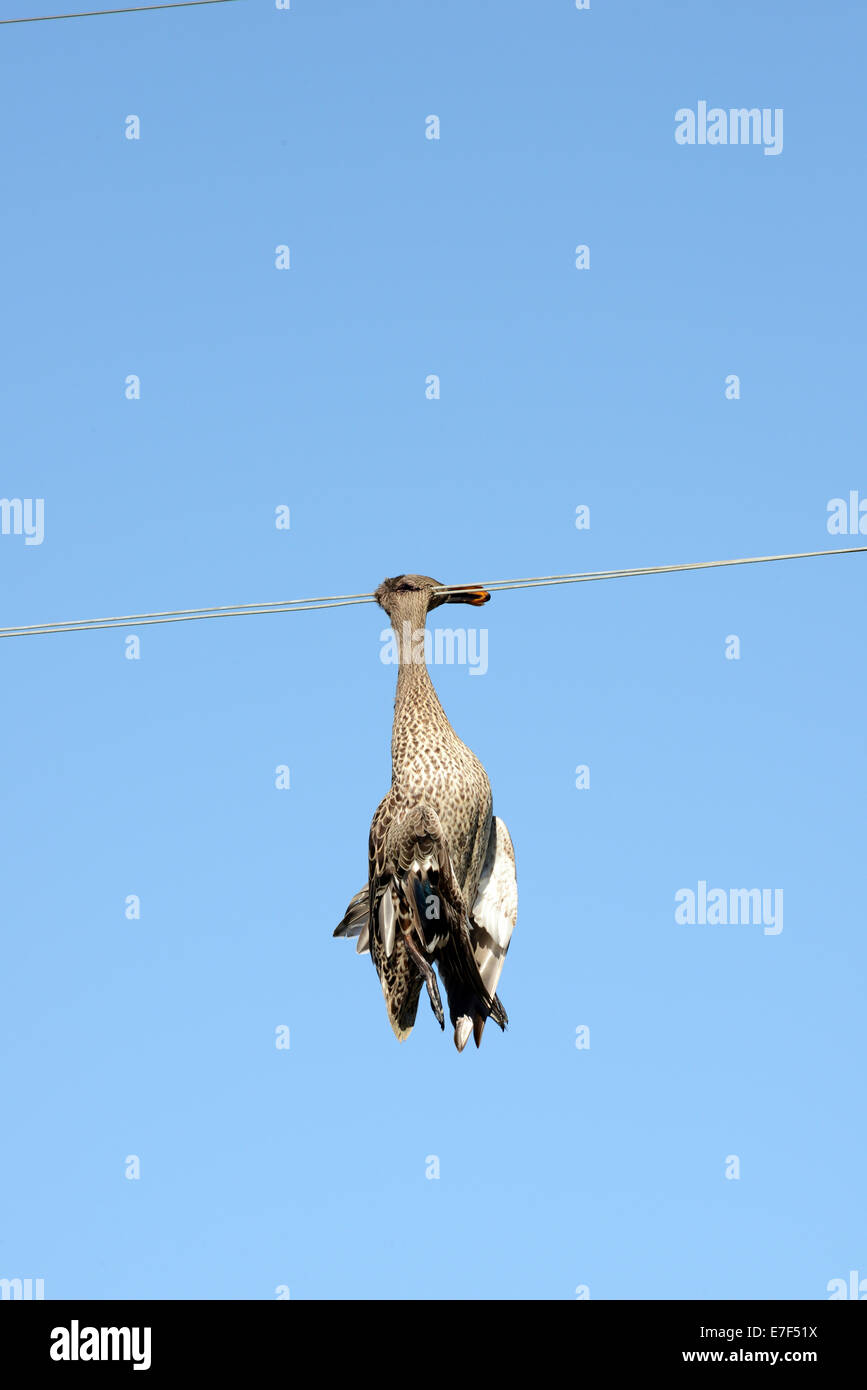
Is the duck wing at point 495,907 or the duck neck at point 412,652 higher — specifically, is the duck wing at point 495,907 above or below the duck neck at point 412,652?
below

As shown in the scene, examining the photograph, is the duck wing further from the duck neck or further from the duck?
the duck neck

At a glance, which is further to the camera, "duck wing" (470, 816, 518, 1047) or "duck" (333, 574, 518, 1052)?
"duck wing" (470, 816, 518, 1047)

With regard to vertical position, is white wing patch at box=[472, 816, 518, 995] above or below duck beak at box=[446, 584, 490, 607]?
below

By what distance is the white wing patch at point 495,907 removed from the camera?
1606 centimetres

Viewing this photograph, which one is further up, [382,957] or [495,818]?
[495,818]

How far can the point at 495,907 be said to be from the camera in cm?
1630

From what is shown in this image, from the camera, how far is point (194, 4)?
20.0m

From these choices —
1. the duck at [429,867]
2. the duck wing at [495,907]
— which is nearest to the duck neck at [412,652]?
the duck at [429,867]

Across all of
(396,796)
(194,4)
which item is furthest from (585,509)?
(396,796)

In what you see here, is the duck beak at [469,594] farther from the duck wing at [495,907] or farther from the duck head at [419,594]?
the duck wing at [495,907]

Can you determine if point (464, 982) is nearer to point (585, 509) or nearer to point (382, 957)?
point (382, 957)

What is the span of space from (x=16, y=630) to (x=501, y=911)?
4073 millimetres

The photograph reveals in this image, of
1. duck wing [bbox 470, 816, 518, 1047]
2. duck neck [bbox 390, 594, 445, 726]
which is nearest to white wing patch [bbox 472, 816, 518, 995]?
duck wing [bbox 470, 816, 518, 1047]

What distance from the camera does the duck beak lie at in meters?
16.2
